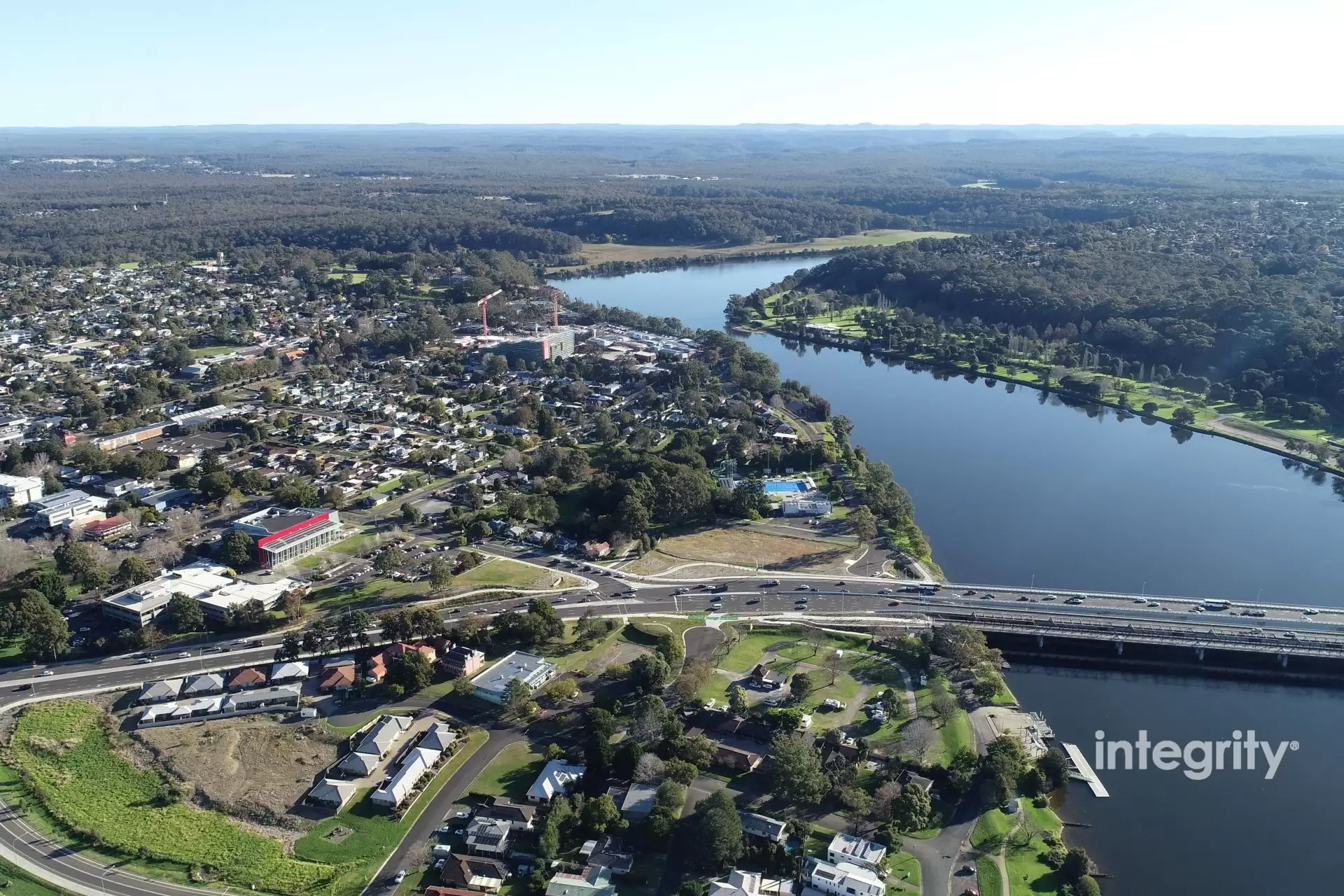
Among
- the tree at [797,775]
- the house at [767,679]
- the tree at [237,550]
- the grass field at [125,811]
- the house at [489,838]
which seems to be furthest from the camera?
the tree at [237,550]

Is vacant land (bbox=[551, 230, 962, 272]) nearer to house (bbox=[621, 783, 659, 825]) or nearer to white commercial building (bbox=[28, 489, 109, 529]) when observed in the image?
white commercial building (bbox=[28, 489, 109, 529])

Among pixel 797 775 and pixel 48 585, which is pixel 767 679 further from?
pixel 48 585

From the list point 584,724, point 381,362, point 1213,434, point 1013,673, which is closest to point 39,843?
point 584,724

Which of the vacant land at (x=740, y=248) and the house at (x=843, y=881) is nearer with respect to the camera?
the house at (x=843, y=881)

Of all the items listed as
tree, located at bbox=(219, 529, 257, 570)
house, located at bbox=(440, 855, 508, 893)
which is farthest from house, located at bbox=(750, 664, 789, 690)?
tree, located at bbox=(219, 529, 257, 570)

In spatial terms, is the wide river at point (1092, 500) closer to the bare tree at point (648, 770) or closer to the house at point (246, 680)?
the bare tree at point (648, 770)

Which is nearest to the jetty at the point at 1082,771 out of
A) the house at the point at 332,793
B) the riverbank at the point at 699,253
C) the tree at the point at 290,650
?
the house at the point at 332,793
